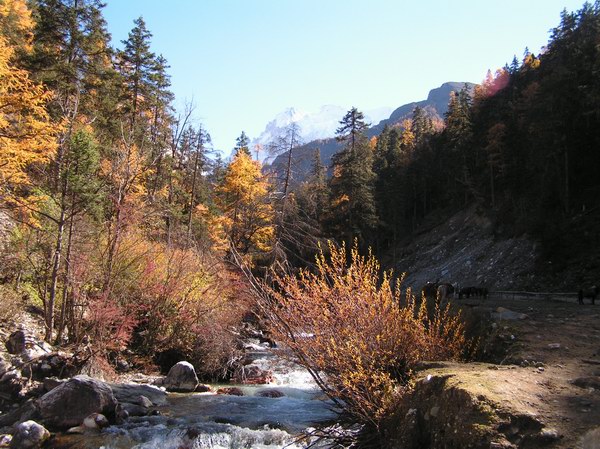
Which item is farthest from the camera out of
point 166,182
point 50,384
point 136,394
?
point 166,182

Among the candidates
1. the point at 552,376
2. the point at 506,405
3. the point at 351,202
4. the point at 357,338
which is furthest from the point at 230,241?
the point at 351,202

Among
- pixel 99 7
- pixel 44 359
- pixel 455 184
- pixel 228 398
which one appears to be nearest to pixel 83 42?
pixel 99 7

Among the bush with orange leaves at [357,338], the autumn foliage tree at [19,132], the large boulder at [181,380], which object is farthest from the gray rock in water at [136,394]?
the autumn foliage tree at [19,132]

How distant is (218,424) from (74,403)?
2780 millimetres

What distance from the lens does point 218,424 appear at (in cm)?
886

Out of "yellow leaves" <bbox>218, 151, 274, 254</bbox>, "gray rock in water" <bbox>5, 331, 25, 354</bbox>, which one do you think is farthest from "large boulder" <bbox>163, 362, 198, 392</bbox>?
"yellow leaves" <bbox>218, 151, 274, 254</bbox>

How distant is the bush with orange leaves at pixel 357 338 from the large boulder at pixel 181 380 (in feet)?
21.3

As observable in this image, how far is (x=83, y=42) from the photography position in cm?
2059

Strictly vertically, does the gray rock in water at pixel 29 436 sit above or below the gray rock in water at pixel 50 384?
below

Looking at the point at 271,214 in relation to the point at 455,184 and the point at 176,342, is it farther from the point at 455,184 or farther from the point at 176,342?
the point at 455,184

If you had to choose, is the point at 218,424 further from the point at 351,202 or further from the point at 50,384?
the point at 351,202

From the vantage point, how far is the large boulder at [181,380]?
1201cm

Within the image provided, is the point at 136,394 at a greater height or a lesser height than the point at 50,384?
lesser

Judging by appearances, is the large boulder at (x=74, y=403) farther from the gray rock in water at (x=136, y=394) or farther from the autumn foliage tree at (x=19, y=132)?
the autumn foliage tree at (x=19, y=132)
